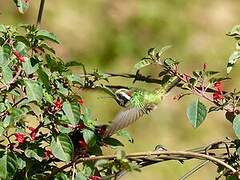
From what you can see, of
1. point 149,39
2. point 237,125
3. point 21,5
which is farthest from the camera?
point 149,39

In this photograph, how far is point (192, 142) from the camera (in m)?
3.05

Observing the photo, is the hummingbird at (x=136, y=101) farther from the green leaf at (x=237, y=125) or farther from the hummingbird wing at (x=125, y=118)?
the green leaf at (x=237, y=125)

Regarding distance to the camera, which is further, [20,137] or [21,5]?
[21,5]

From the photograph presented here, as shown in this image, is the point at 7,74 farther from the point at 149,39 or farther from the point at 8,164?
the point at 149,39

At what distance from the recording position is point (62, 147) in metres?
1.11

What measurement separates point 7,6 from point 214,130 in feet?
3.87

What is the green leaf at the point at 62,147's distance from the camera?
1108mm

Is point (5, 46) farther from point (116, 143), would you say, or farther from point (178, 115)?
point (178, 115)

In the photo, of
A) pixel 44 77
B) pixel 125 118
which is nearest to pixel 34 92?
pixel 44 77

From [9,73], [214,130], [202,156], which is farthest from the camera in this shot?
[214,130]

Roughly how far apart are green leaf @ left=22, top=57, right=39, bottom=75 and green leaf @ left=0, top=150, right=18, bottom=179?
0.14m

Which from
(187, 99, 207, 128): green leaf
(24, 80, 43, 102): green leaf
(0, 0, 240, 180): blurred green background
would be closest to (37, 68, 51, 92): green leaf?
(24, 80, 43, 102): green leaf

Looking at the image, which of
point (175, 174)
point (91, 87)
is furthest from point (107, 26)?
point (91, 87)

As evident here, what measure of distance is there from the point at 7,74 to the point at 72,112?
0.39 ft
